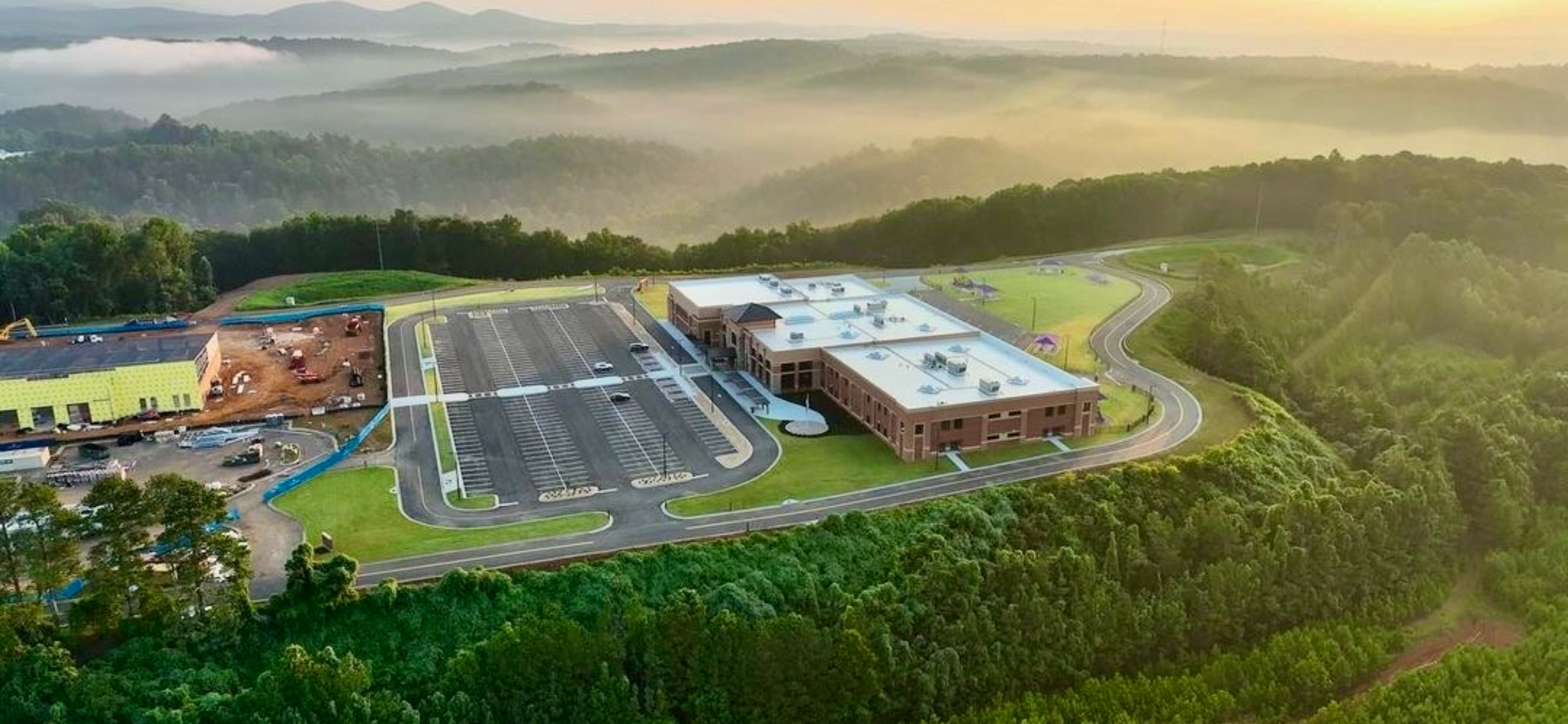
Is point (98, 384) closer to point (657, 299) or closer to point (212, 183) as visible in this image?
point (657, 299)

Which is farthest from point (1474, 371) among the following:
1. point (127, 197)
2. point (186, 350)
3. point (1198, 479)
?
point (127, 197)

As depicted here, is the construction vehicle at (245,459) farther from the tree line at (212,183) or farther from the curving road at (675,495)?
the tree line at (212,183)

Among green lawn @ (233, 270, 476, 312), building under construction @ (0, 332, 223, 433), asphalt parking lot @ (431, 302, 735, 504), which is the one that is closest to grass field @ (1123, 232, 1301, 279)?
asphalt parking lot @ (431, 302, 735, 504)

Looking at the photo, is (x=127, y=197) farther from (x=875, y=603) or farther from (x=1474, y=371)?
(x=1474, y=371)

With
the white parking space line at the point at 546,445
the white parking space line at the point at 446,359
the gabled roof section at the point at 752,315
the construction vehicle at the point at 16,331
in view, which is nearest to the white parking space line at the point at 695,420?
the gabled roof section at the point at 752,315

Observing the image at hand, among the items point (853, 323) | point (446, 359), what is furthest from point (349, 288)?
point (853, 323)
